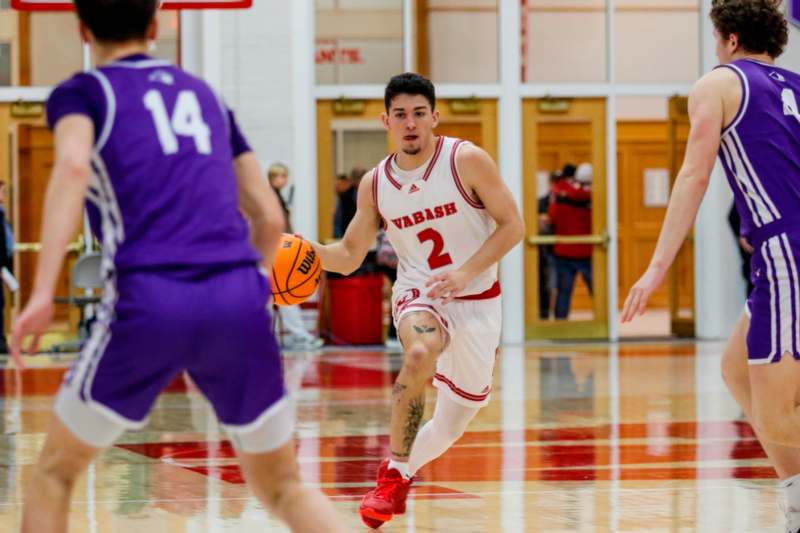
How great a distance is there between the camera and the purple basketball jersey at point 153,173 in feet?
12.1

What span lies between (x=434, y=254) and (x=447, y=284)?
0.43 m

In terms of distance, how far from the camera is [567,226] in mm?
18156

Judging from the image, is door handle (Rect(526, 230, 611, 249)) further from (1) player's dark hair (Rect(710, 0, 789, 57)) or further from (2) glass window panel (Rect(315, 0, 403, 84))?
(1) player's dark hair (Rect(710, 0, 789, 57))

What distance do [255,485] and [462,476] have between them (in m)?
3.65

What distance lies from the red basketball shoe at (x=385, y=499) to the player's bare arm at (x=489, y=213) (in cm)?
78

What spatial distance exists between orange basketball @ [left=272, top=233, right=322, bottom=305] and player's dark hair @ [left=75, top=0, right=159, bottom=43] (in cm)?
274

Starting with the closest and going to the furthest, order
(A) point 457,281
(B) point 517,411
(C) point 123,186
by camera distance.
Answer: (C) point 123,186
(A) point 457,281
(B) point 517,411

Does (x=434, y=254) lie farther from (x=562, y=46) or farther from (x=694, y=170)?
(x=562, y=46)

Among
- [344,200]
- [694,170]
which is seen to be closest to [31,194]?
[344,200]

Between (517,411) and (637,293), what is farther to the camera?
(517,411)

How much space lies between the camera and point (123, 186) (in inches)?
146

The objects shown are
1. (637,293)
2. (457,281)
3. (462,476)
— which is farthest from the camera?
(462,476)

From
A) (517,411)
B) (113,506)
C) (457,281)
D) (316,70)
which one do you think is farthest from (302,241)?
(316,70)

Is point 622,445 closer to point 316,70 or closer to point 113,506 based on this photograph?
point 113,506
